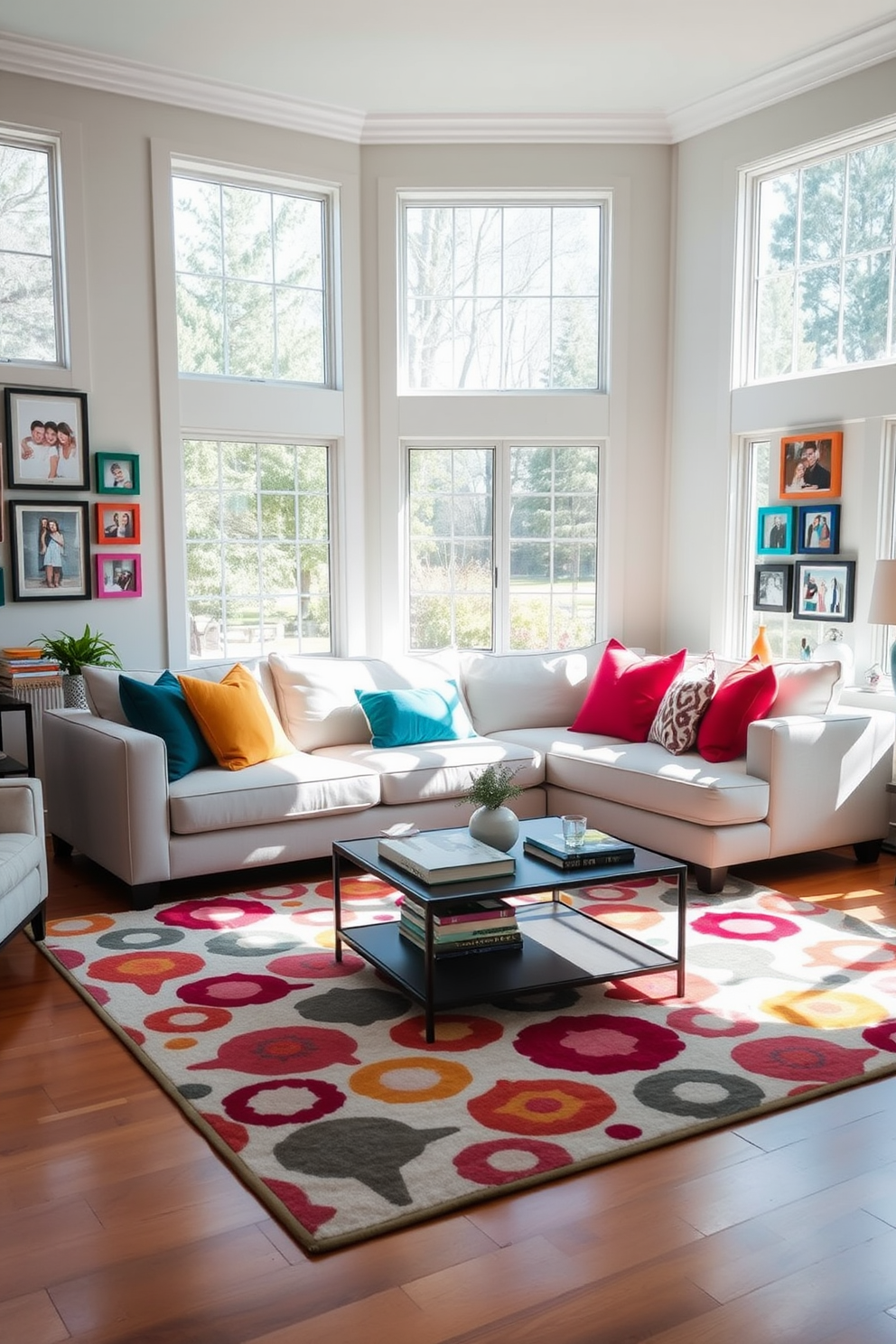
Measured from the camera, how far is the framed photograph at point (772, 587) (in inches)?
226

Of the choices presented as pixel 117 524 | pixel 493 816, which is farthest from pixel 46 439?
pixel 493 816

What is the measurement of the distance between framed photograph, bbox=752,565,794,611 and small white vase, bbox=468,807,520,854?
2.72 meters

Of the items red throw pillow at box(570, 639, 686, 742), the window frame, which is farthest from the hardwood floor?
the window frame

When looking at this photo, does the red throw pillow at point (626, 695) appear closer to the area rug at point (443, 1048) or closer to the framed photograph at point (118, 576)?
the area rug at point (443, 1048)

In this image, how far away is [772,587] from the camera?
5.84 m

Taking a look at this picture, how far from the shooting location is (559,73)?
550cm

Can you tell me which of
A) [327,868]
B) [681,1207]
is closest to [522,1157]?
[681,1207]

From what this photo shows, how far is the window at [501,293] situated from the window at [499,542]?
43cm

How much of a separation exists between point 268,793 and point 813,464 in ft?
10.0

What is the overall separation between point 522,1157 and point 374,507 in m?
4.25

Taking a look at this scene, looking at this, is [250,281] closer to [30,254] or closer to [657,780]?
[30,254]

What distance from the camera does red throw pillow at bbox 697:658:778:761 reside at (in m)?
4.82

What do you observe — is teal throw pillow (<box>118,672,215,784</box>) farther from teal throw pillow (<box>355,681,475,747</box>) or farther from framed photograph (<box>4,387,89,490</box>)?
framed photograph (<box>4,387,89,490</box>)

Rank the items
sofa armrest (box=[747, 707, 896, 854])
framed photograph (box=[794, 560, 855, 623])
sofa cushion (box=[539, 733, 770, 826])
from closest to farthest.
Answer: sofa cushion (box=[539, 733, 770, 826]) → sofa armrest (box=[747, 707, 896, 854]) → framed photograph (box=[794, 560, 855, 623])
